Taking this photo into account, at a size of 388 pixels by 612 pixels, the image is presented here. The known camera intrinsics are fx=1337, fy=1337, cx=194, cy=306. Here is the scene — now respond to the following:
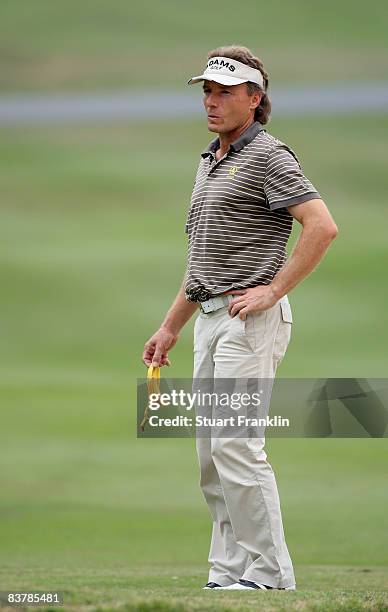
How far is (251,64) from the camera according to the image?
151 inches

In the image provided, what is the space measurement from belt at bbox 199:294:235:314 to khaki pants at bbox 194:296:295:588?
0.06ft

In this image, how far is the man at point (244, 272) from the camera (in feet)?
11.9

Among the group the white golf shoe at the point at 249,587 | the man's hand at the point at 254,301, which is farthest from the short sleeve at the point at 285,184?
the white golf shoe at the point at 249,587

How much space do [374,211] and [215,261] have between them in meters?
9.12

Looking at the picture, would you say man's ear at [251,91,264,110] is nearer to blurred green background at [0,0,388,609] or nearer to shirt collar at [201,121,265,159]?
shirt collar at [201,121,265,159]

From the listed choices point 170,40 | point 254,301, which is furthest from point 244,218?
point 170,40

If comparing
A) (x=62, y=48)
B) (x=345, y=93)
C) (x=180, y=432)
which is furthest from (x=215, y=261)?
(x=62, y=48)

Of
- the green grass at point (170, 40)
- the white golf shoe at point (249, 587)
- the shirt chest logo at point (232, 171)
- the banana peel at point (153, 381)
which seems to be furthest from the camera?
the green grass at point (170, 40)

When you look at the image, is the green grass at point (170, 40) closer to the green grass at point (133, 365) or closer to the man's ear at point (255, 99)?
the green grass at point (133, 365)

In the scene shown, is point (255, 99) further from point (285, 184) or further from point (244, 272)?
point (244, 272)

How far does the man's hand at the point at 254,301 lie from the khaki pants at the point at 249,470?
0.12 ft

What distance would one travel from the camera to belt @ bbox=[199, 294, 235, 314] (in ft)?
12.2

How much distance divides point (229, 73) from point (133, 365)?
20.8 ft

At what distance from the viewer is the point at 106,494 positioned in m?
7.28
